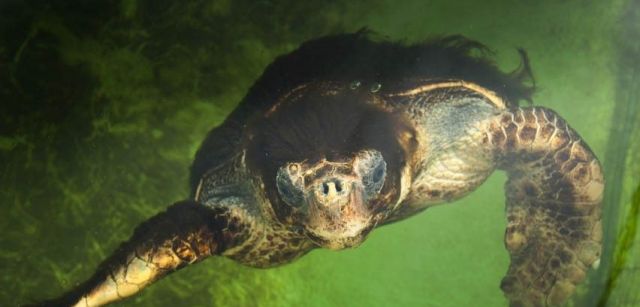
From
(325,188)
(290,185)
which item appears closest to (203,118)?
→ (290,185)

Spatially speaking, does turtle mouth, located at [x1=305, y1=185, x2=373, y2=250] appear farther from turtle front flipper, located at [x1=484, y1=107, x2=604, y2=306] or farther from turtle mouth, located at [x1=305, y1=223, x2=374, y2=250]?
turtle front flipper, located at [x1=484, y1=107, x2=604, y2=306]

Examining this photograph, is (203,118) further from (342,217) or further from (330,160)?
(342,217)

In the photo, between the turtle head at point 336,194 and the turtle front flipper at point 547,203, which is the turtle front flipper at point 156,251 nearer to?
the turtle head at point 336,194

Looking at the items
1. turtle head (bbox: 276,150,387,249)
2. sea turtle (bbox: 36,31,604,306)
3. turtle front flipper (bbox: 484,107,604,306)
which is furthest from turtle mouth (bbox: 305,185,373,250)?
turtle front flipper (bbox: 484,107,604,306)

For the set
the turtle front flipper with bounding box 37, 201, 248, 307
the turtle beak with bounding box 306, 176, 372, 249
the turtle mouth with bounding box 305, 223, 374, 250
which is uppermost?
the turtle beak with bounding box 306, 176, 372, 249

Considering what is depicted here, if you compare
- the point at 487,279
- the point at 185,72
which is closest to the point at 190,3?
the point at 185,72
